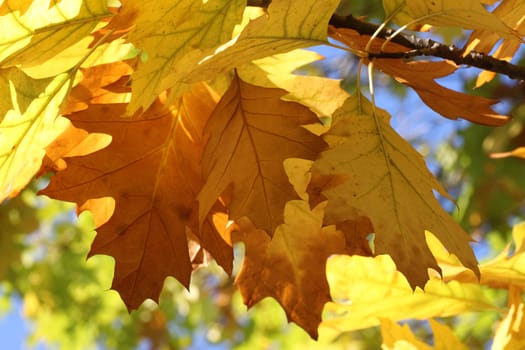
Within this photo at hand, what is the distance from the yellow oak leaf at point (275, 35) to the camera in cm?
76

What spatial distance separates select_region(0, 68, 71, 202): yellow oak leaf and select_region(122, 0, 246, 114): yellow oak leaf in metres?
0.13

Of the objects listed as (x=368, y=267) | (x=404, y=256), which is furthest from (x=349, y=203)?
(x=368, y=267)

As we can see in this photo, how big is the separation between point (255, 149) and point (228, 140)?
0.12 ft

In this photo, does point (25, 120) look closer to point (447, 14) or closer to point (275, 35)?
point (275, 35)

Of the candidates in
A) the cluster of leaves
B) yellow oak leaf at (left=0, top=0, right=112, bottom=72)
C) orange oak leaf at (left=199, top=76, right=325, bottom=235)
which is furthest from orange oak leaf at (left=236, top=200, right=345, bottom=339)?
yellow oak leaf at (left=0, top=0, right=112, bottom=72)

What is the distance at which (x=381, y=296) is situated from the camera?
1.21 m

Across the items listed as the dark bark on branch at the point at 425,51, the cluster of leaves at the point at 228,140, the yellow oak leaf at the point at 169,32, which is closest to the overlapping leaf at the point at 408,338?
the cluster of leaves at the point at 228,140

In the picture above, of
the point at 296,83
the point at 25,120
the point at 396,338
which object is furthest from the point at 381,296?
the point at 25,120

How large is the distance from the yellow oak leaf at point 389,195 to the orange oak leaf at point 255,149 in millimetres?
51

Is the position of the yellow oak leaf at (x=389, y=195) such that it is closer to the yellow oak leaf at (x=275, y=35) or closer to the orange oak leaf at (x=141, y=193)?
the yellow oak leaf at (x=275, y=35)

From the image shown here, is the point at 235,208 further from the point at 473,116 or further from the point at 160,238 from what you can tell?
the point at 473,116

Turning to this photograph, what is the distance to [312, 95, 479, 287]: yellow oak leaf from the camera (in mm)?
846

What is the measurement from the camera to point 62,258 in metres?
4.59

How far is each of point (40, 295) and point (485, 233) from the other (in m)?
2.57
